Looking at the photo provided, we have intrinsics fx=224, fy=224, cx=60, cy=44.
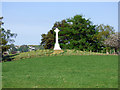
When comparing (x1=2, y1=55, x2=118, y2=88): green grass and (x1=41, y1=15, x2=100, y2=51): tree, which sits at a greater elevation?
(x1=41, y1=15, x2=100, y2=51): tree

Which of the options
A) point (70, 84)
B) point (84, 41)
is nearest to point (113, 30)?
point (84, 41)

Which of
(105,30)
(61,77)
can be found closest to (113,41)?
(105,30)

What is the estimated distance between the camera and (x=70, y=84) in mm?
8820

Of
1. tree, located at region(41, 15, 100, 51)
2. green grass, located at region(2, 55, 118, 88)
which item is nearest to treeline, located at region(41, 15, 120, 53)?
tree, located at region(41, 15, 100, 51)

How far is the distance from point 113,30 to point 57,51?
21111mm

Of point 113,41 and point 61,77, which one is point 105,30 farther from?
point 61,77

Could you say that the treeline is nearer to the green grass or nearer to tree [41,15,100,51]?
tree [41,15,100,51]

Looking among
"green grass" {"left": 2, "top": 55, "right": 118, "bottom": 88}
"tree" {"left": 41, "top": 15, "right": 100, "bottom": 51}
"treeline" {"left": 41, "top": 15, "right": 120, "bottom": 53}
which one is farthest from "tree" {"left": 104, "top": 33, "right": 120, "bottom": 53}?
"green grass" {"left": 2, "top": 55, "right": 118, "bottom": 88}

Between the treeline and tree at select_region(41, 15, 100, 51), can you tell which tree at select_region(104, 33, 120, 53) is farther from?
tree at select_region(41, 15, 100, 51)

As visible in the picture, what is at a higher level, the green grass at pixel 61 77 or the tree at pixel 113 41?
the tree at pixel 113 41

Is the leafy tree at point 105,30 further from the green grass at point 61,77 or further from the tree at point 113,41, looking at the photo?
the green grass at point 61,77

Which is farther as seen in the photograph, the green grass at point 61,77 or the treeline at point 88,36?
the treeline at point 88,36

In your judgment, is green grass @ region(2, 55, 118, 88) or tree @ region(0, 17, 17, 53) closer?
green grass @ region(2, 55, 118, 88)

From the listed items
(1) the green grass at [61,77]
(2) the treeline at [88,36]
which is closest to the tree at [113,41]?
(2) the treeline at [88,36]
